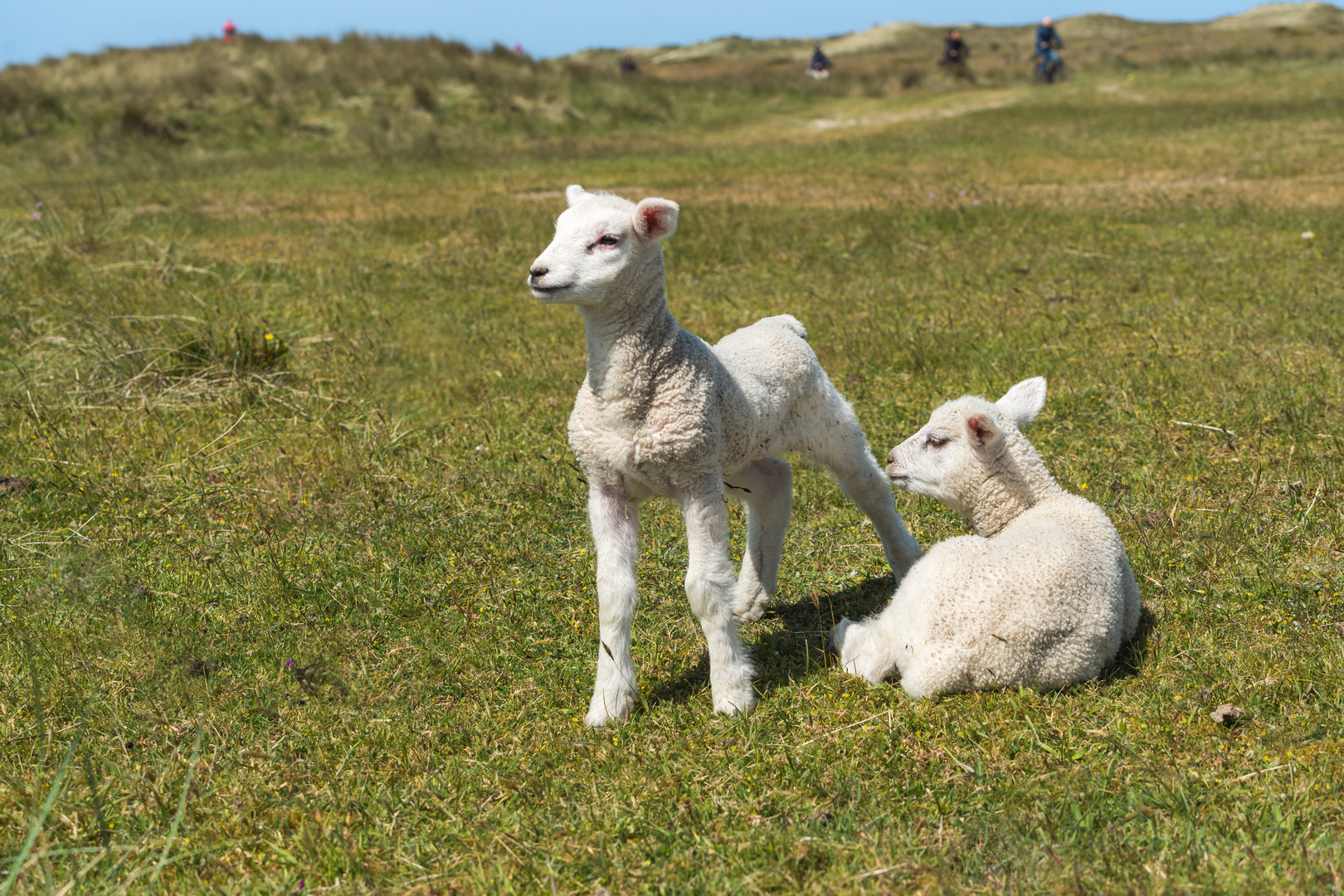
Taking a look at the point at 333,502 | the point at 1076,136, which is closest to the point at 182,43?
the point at 1076,136

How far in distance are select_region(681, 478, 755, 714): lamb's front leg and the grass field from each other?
0.12 meters

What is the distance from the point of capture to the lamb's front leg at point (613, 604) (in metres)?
3.89

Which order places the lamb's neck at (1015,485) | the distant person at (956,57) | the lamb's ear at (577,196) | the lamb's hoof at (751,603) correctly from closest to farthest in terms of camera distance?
the lamb's ear at (577,196), the lamb's neck at (1015,485), the lamb's hoof at (751,603), the distant person at (956,57)

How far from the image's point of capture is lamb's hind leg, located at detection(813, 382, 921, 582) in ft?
15.4

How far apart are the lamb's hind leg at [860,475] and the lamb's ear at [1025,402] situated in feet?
1.91

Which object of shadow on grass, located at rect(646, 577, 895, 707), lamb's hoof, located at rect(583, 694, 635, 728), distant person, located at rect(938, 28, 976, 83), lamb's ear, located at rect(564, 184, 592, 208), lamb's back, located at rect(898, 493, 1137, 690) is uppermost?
lamb's ear, located at rect(564, 184, 592, 208)

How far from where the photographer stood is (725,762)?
3590 millimetres

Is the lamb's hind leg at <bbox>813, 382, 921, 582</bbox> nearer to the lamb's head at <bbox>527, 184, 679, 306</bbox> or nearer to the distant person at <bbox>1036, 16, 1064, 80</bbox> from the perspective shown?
the lamb's head at <bbox>527, 184, 679, 306</bbox>

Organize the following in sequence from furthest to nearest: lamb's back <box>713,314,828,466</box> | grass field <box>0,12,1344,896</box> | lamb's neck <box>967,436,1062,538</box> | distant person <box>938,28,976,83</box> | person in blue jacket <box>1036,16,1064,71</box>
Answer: distant person <box>938,28,976,83</box>, person in blue jacket <box>1036,16,1064,71</box>, lamb's neck <box>967,436,1062,538</box>, lamb's back <box>713,314,828,466</box>, grass field <box>0,12,1344,896</box>

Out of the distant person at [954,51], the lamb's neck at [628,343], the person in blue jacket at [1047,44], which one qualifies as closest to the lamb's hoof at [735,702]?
the lamb's neck at [628,343]

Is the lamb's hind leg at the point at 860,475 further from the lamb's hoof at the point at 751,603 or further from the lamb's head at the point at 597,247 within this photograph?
the lamb's head at the point at 597,247

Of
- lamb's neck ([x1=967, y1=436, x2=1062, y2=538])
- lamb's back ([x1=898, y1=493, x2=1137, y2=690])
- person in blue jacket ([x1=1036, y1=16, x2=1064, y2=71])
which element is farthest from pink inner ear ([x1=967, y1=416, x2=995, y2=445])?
person in blue jacket ([x1=1036, y1=16, x2=1064, y2=71])

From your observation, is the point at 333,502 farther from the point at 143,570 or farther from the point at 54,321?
the point at 54,321

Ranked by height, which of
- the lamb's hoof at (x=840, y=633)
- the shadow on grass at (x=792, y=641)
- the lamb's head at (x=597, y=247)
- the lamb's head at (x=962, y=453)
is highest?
the lamb's head at (x=597, y=247)
